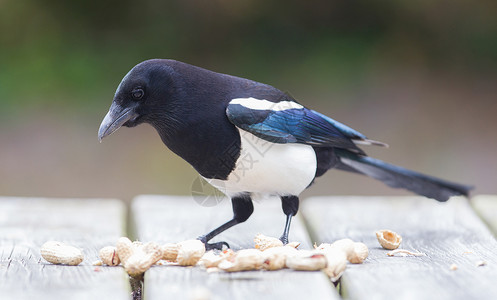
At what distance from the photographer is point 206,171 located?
106 inches

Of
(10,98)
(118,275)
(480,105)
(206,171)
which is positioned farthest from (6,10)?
(118,275)

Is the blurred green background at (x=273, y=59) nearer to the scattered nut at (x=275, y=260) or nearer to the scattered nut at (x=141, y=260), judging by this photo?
the scattered nut at (x=141, y=260)

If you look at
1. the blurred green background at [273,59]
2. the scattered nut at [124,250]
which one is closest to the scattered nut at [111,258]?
the scattered nut at [124,250]

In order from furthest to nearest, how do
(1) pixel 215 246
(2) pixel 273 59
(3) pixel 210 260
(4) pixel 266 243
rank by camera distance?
(2) pixel 273 59
(1) pixel 215 246
(4) pixel 266 243
(3) pixel 210 260

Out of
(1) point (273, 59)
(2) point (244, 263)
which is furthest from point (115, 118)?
(1) point (273, 59)

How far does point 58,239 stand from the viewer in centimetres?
266

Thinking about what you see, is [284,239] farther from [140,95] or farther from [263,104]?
[140,95]

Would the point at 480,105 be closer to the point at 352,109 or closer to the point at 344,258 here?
the point at 352,109

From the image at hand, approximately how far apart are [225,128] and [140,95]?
0.98 ft

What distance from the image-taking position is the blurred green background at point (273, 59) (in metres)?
6.60

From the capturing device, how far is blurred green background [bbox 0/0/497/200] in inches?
260

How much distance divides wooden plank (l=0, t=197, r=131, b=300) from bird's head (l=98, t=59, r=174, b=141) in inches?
15.6

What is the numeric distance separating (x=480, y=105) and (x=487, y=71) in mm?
390

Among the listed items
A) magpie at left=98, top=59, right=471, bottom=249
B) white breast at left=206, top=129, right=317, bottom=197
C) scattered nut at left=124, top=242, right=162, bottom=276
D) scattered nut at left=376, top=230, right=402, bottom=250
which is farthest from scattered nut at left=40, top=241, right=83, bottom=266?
scattered nut at left=376, top=230, right=402, bottom=250
